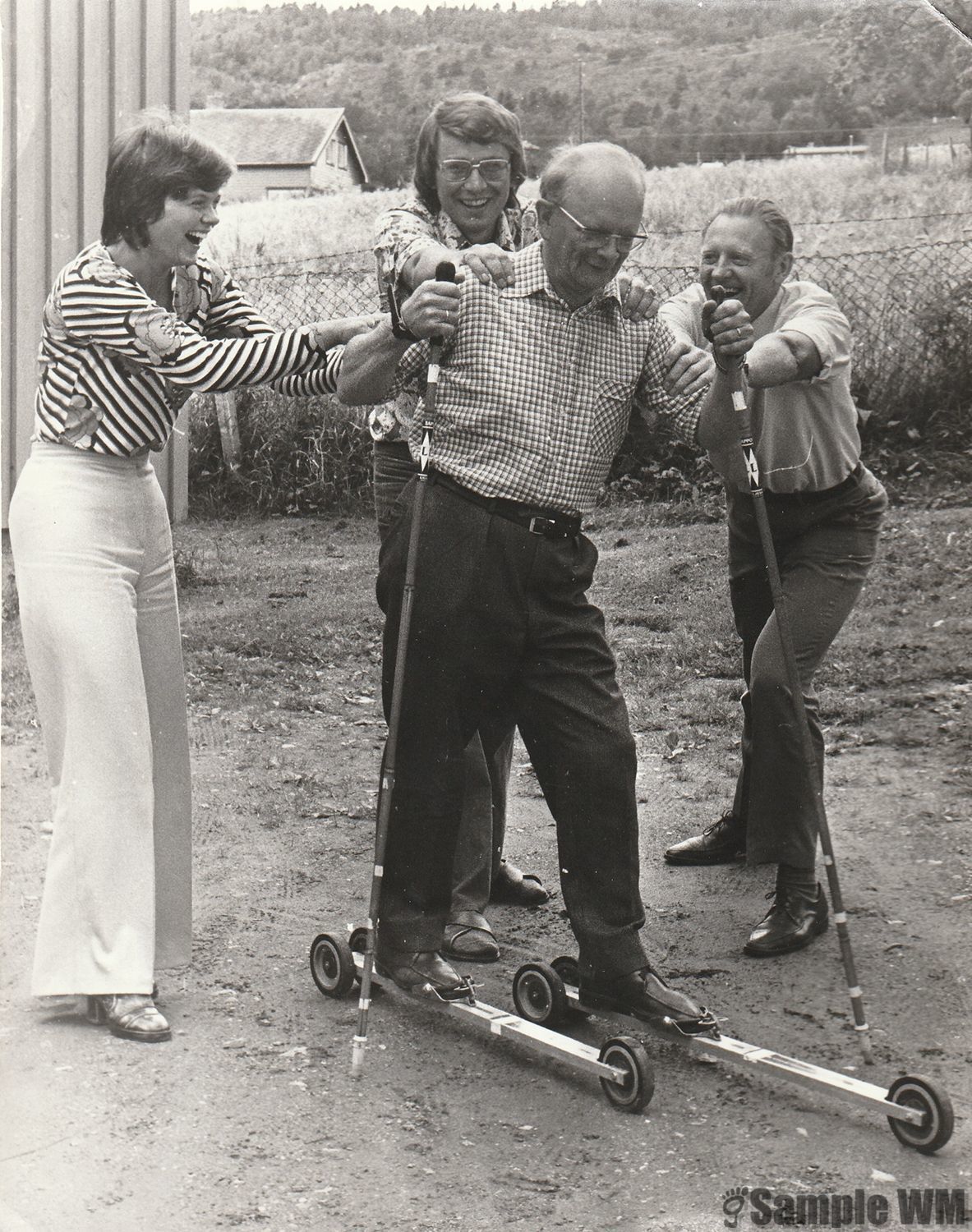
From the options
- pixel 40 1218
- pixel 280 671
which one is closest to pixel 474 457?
pixel 40 1218

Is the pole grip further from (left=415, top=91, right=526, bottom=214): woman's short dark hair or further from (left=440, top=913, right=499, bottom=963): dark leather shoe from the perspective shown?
(left=440, top=913, right=499, bottom=963): dark leather shoe

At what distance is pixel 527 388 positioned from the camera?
341cm

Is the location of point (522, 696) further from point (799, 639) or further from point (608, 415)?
point (799, 639)

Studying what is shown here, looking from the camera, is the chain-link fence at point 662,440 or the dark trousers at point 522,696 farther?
the chain-link fence at point 662,440

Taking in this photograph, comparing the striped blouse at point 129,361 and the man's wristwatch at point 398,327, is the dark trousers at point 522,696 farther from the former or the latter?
the striped blouse at point 129,361

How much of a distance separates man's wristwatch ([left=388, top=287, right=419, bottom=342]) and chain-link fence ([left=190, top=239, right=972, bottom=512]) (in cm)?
157

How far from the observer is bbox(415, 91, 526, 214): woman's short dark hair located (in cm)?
378

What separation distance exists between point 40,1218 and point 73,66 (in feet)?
8.14

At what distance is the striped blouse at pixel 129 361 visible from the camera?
10.6ft

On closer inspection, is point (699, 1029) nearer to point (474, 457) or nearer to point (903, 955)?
point (903, 955)

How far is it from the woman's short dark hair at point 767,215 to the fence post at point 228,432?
97.4 inches

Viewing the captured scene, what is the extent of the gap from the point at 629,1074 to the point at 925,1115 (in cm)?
59

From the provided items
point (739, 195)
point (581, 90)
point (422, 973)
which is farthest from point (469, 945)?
point (739, 195)


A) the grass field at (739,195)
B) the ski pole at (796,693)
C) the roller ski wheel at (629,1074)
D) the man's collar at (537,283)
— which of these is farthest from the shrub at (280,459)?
the roller ski wheel at (629,1074)
